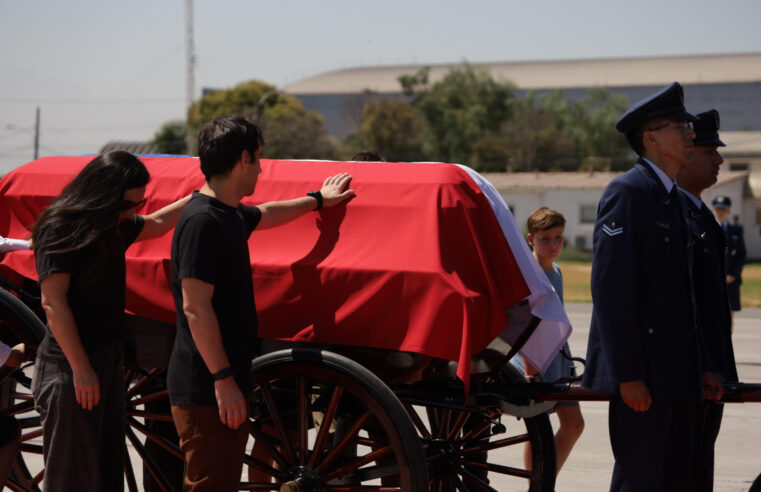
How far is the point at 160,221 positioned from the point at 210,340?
3.11ft

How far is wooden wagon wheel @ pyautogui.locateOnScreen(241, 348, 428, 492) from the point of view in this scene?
365 centimetres

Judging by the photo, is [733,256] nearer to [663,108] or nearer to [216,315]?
[663,108]

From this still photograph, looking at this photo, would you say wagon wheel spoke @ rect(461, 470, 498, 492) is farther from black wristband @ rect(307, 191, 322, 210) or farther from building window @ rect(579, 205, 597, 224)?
building window @ rect(579, 205, 597, 224)

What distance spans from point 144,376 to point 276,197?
3.40ft

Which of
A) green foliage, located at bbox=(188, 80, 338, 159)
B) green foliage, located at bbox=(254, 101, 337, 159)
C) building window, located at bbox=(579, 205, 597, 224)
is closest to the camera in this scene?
building window, located at bbox=(579, 205, 597, 224)

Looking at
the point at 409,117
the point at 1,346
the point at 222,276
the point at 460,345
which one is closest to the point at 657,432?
the point at 460,345

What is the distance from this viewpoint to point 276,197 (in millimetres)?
4348

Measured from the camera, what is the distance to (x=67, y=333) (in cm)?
366

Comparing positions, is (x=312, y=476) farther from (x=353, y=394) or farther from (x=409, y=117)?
(x=409, y=117)

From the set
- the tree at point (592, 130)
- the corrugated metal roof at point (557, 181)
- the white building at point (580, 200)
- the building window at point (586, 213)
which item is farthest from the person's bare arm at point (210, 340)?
the tree at point (592, 130)

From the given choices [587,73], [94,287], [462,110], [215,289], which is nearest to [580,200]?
[462,110]

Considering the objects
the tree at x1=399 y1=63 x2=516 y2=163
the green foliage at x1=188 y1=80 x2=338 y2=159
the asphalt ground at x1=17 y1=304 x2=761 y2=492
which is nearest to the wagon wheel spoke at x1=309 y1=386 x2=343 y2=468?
the asphalt ground at x1=17 y1=304 x2=761 y2=492

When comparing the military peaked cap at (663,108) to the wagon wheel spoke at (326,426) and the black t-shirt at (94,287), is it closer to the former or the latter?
the wagon wheel spoke at (326,426)

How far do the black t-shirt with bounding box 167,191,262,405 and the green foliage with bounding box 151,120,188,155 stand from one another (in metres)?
79.3
